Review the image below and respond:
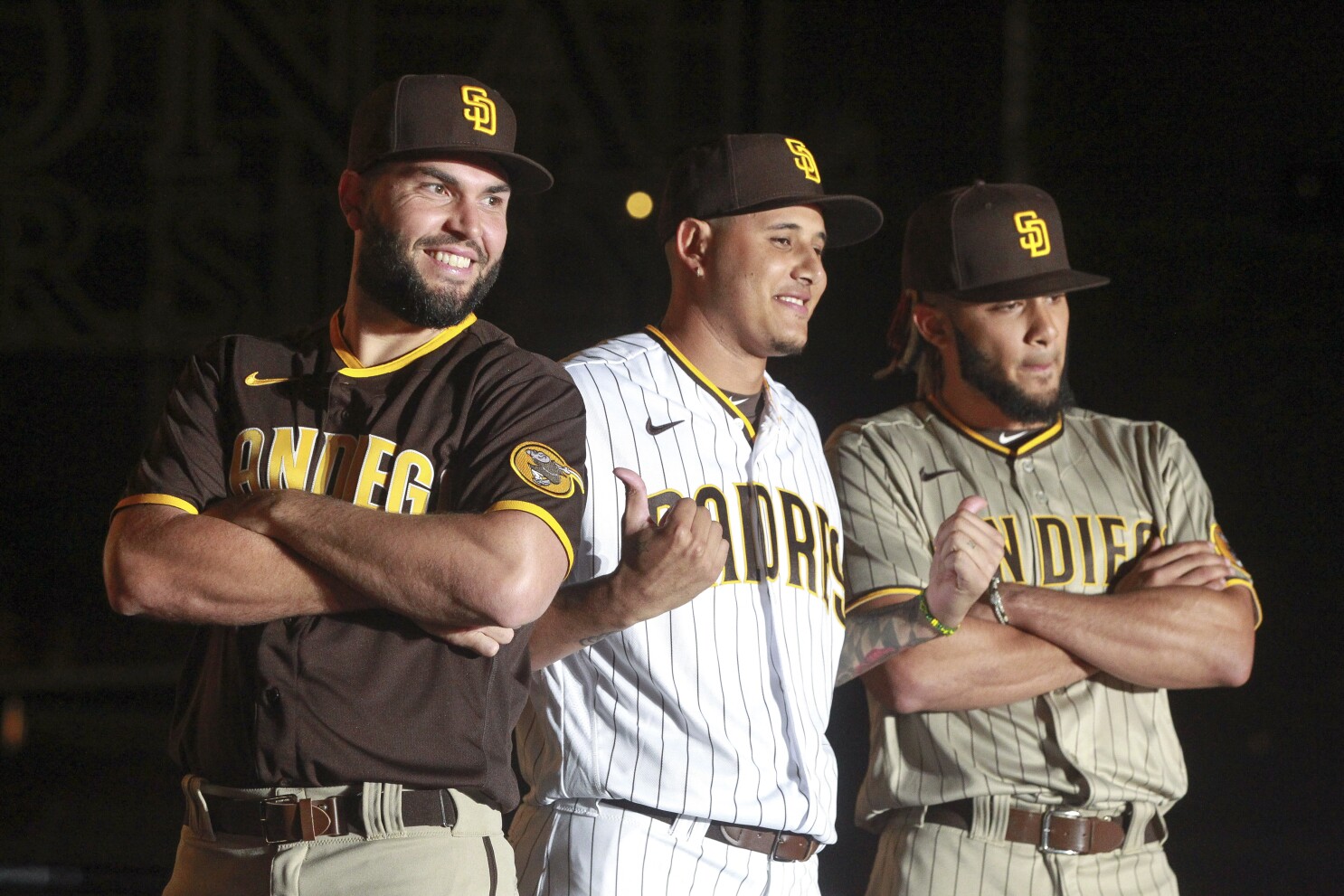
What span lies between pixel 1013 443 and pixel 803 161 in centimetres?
64

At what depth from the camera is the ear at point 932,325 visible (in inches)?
106

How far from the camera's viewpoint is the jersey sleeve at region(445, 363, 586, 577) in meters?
1.79

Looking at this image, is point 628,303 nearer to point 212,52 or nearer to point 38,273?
point 212,52

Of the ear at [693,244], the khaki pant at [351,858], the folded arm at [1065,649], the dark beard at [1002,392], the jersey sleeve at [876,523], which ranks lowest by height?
the khaki pant at [351,858]

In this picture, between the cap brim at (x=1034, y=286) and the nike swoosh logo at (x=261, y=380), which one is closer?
the nike swoosh logo at (x=261, y=380)

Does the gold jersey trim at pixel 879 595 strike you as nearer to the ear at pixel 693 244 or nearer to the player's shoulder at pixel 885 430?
the player's shoulder at pixel 885 430

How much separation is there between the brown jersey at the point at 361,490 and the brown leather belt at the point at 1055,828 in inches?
33.6

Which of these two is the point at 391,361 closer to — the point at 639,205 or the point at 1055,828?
the point at 1055,828

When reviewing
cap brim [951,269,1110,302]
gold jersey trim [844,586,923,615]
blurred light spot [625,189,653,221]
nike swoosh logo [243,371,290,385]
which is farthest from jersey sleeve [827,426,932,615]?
blurred light spot [625,189,653,221]

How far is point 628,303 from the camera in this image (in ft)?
12.9

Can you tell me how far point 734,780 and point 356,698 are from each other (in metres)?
0.58

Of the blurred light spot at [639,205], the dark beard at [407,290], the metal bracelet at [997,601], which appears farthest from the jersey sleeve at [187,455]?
the blurred light spot at [639,205]

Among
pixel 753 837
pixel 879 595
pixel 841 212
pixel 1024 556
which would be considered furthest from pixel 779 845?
pixel 841 212

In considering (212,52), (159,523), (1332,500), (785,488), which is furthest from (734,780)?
(212,52)
